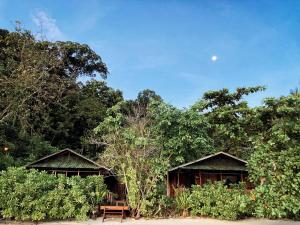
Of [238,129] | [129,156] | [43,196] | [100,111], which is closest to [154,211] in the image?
[129,156]

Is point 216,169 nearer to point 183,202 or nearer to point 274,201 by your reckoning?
point 183,202

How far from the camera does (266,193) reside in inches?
583

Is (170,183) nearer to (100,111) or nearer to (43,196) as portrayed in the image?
(43,196)

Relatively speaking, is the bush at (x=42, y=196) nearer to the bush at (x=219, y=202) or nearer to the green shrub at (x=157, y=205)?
the green shrub at (x=157, y=205)

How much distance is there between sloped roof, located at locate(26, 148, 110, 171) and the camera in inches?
910

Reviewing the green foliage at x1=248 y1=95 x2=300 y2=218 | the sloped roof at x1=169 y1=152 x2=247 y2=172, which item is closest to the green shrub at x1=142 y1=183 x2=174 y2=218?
the sloped roof at x1=169 y1=152 x2=247 y2=172

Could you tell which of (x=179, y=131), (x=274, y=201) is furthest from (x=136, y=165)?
(x=179, y=131)

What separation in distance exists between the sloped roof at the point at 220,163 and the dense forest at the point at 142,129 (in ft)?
2.29

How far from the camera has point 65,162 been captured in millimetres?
23641

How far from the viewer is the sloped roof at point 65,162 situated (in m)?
23.1

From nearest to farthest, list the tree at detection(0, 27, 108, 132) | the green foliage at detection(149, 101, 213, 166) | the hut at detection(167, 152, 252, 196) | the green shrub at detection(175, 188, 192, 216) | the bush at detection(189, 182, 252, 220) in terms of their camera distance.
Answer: the bush at detection(189, 182, 252, 220), the green shrub at detection(175, 188, 192, 216), the tree at detection(0, 27, 108, 132), the hut at detection(167, 152, 252, 196), the green foliage at detection(149, 101, 213, 166)

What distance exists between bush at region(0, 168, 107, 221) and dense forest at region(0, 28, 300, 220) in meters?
2.46

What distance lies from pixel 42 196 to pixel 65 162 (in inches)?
337

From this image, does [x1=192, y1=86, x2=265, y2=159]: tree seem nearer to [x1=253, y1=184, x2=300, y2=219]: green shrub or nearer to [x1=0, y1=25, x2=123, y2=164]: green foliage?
[x1=253, y1=184, x2=300, y2=219]: green shrub
